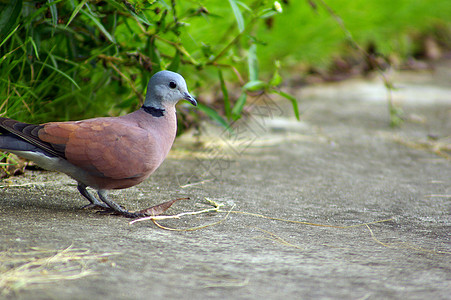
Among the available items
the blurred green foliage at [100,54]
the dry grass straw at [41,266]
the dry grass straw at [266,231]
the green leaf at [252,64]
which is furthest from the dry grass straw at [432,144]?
the dry grass straw at [41,266]

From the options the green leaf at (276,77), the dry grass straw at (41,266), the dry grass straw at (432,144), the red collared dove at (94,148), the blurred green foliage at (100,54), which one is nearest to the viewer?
the dry grass straw at (41,266)

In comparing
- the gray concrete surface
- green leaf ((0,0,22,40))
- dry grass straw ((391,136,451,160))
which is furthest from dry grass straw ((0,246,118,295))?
dry grass straw ((391,136,451,160))

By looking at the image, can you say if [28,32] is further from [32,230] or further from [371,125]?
[371,125]

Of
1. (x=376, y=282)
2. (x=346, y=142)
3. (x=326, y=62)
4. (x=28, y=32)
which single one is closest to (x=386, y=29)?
(x=326, y=62)

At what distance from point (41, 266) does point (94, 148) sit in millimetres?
623

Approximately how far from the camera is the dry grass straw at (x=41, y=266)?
145 cm

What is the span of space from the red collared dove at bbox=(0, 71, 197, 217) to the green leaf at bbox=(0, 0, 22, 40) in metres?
0.52

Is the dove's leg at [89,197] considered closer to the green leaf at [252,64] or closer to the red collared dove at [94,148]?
the red collared dove at [94,148]

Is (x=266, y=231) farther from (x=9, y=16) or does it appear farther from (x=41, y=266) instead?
(x=9, y=16)

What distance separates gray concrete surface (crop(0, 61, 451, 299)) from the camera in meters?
1.55

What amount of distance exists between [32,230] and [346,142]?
7.84 ft

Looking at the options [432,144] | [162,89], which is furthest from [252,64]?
[432,144]

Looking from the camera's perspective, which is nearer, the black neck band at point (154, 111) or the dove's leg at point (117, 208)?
the dove's leg at point (117, 208)

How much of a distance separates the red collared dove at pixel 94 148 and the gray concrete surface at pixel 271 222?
6.5 inches
